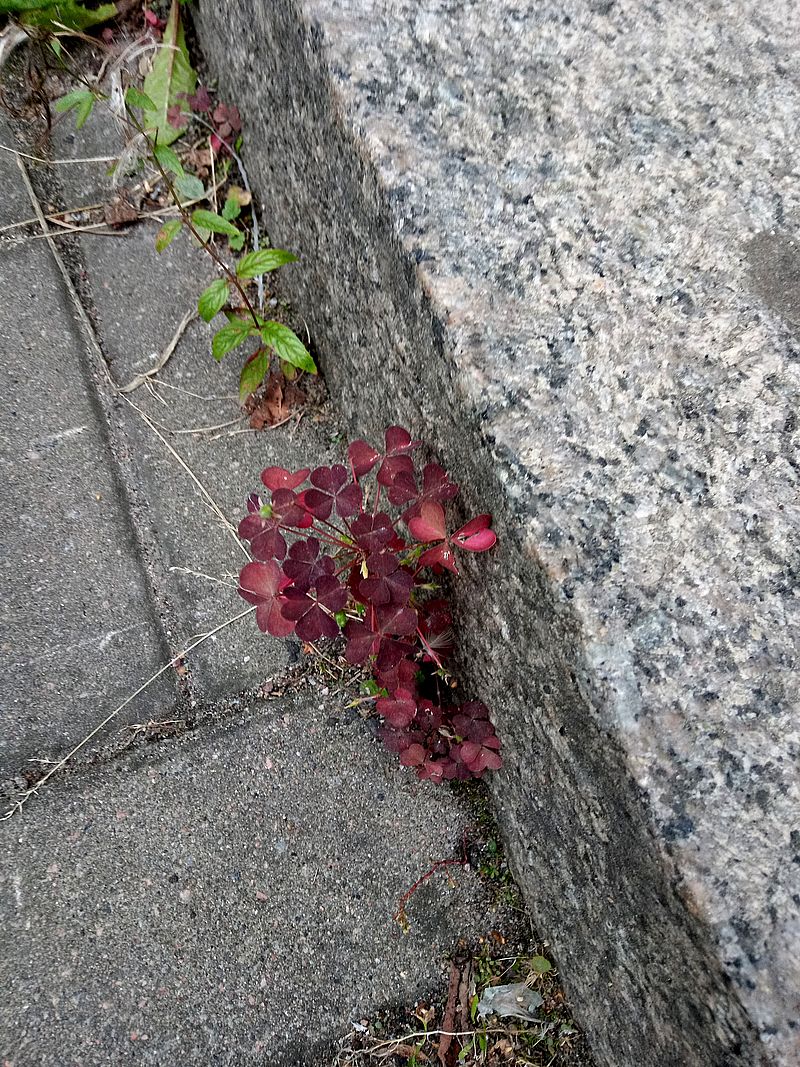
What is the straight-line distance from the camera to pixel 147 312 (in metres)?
2.14

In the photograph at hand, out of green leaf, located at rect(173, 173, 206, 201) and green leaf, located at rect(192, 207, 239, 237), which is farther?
green leaf, located at rect(173, 173, 206, 201)

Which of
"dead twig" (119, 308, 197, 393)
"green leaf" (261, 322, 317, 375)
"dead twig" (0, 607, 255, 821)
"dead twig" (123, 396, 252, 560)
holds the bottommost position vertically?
"dead twig" (0, 607, 255, 821)

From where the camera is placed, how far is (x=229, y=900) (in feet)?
5.25

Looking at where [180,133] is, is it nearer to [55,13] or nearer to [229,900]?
[55,13]

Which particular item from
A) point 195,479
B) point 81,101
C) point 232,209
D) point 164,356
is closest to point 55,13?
point 81,101

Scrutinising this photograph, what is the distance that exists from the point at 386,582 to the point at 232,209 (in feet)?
4.77

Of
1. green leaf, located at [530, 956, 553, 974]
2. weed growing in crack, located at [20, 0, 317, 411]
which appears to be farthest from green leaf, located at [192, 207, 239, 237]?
green leaf, located at [530, 956, 553, 974]

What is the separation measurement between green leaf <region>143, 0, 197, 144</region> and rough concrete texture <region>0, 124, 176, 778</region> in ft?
2.02

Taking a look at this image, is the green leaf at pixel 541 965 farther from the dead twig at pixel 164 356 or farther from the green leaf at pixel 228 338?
the dead twig at pixel 164 356

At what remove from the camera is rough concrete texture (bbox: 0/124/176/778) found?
1724mm

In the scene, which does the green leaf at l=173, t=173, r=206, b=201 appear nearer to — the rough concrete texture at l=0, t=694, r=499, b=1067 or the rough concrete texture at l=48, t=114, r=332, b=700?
the rough concrete texture at l=48, t=114, r=332, b=700

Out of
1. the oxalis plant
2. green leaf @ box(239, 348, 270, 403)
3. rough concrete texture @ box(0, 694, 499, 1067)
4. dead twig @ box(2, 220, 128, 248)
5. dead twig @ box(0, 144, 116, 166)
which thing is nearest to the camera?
the oxalis plant

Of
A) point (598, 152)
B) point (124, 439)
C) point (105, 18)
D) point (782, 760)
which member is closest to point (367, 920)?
point (782, 760)

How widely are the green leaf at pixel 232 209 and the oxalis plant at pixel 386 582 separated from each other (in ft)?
3.76
